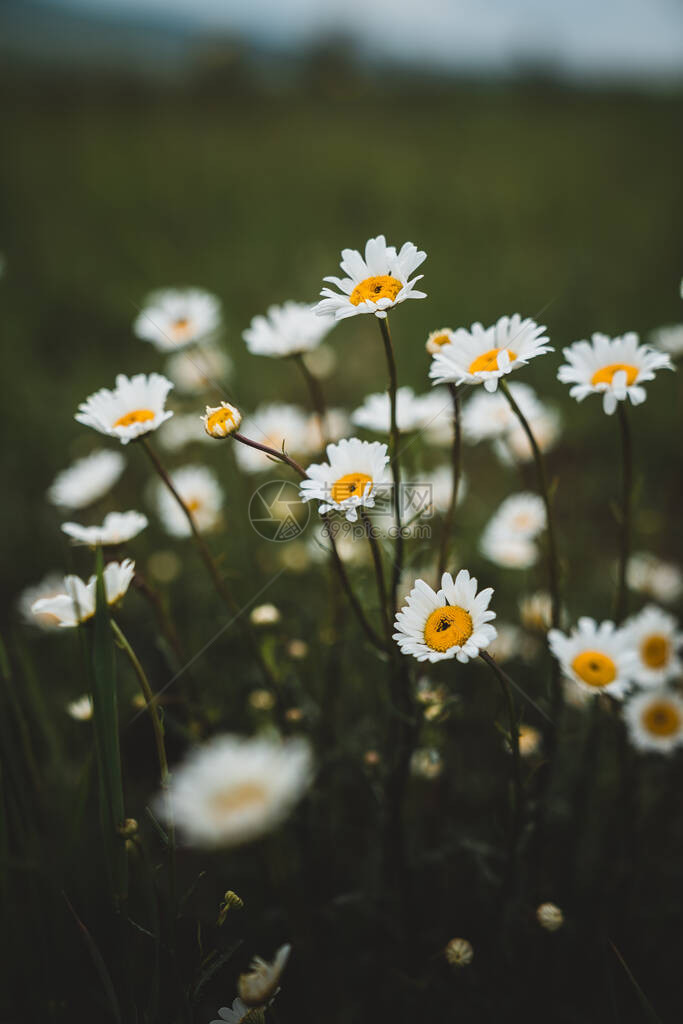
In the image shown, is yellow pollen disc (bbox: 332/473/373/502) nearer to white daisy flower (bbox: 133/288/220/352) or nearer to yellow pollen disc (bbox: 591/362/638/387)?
yellow pollen disc (bbox: 591/362/638/387)

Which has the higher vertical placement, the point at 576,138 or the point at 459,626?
the point at 576,138

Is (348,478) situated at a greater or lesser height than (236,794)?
greater

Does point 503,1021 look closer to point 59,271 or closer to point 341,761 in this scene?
point 341,761

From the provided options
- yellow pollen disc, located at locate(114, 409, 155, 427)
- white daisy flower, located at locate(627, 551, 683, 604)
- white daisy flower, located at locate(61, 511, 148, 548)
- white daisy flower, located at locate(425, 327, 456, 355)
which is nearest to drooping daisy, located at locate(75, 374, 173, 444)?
yellow pollen disc, located at locate(114, 409, 155, 427)

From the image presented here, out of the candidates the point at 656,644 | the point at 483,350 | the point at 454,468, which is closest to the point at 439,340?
the point at 483,350

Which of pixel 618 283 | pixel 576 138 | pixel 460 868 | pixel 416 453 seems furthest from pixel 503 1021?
pixel 576 138

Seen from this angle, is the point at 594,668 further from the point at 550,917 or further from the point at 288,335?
the point at 288,335
